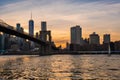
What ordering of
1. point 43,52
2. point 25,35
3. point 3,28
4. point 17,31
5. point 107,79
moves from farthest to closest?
point 43,52, point 25,35, point 17,31, point 3,28, point 107,79

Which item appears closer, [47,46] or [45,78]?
[45,78]

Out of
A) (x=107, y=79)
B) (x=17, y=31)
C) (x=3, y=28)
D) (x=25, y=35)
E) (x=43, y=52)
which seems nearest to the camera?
(x=107, y=79)

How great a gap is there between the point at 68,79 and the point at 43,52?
160 metres

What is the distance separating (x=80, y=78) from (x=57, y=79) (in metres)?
2.78

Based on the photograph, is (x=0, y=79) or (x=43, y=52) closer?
(x=0, y=79)

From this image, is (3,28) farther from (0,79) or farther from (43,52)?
(43,52)

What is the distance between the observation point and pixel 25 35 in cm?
13575

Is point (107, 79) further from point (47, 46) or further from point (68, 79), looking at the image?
point (47, 46)

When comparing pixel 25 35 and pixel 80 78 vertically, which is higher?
pixel 25 35

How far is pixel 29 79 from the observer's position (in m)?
39.0

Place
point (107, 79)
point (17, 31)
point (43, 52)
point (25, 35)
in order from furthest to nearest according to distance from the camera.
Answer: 1. point (43, 52)
2. point (25, 35)
3. point (17, 31)
4. point (107, 79)

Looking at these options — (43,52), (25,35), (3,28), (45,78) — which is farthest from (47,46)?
(45,78)

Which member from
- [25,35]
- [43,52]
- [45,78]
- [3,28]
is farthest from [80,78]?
[43,52]

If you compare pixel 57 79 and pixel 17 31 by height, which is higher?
pixel 17 31
